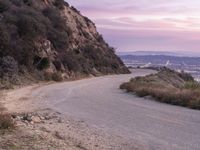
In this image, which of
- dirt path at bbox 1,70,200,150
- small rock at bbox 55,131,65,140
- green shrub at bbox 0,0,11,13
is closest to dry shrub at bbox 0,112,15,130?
small rock at bbox 55,131,65,140

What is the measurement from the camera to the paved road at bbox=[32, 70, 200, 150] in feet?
48.4

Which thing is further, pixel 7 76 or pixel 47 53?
pixel 47 53

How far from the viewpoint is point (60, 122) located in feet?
62.0

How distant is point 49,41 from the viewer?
2308 inches

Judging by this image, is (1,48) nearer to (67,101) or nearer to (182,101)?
(67,101)

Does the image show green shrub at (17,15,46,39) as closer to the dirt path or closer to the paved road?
the dirt path

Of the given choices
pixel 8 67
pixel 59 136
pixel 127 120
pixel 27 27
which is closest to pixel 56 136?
pixel 59 136

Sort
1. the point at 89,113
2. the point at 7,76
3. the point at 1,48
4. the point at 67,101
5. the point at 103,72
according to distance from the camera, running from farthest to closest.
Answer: the point at 103,72
the point at 1,48
the point at 7,76
the point at 67,101
the point at 89,113

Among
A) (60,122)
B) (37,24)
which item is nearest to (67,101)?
(60,122)

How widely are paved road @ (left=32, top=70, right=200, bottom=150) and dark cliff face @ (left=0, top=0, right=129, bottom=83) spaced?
16272 mm

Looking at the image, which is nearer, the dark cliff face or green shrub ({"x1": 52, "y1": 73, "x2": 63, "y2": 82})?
the dark cliff face

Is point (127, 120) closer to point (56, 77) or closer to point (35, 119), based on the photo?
point (35, 119)

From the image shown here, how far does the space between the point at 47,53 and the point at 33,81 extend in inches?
390

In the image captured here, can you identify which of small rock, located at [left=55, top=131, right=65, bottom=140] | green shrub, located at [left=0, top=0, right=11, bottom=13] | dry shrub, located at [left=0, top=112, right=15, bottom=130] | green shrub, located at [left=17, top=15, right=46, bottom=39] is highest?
green shrub, located at [left=0, top=0, right=11, bottom=13]
